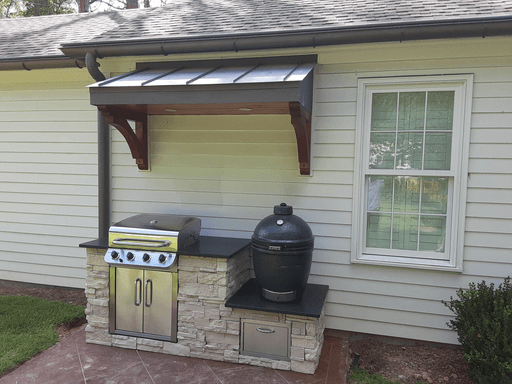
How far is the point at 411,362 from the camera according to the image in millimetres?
3457

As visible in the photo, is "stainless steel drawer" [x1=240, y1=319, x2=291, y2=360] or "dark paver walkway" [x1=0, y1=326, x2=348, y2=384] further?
"stainless steel drawer" [x1=240, y1=319, x2=291, y2=360]

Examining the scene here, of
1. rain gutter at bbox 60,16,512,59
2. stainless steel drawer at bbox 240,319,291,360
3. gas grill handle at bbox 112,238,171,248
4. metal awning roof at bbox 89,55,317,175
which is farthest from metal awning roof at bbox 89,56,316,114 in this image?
stainless steel drawer at bbox 240,319,291,360

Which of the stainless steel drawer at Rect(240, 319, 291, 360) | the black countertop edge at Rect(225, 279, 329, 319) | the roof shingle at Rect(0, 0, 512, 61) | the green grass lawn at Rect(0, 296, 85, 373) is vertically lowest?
the green grass lawn at Rect(0, 296, 85, 373)

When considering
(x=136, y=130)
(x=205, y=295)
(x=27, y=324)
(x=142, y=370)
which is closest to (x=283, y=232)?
(x=205, y=295)

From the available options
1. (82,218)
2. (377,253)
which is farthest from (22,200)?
(377,253)

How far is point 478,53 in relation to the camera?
3.43 m

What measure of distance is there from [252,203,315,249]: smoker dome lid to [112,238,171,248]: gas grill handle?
0.80 m

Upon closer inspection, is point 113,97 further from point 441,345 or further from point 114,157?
point 441,345

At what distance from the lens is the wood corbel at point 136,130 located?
3754 mm

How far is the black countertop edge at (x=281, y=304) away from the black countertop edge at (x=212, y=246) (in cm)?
40

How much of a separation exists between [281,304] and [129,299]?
4.68 feet

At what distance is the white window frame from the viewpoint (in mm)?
3479

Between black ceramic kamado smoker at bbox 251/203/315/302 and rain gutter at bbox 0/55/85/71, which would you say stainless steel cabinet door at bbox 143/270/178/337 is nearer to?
black ceramic kamado smoker at bbox 251/203/315/302

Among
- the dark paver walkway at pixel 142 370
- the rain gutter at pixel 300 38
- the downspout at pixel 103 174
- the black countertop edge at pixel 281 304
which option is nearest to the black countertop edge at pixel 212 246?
the black countertop edge at pixel 281 304
